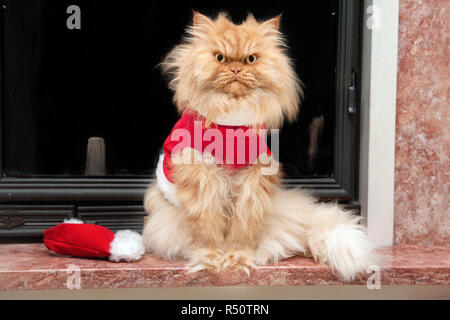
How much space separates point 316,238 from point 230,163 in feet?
1.03

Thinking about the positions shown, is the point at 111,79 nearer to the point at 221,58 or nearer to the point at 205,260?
the point at 221,58

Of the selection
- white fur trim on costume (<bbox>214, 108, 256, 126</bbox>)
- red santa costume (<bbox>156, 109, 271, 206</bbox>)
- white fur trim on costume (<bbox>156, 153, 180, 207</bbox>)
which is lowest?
white fur trim on costume (<bbox>156, 153, 180, 207</bbox>)

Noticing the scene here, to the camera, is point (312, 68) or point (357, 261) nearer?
point (357, 261)

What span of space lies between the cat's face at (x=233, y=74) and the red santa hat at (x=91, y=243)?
417mm

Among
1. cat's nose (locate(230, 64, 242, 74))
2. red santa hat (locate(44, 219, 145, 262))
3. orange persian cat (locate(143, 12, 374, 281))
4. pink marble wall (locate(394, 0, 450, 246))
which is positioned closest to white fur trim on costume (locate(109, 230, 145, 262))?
red santa hat (locate(44, 219, 145, 262))

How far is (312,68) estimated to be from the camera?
1297 mm

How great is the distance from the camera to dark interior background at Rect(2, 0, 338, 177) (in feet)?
4.03

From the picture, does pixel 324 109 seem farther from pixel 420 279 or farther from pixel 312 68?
pixel 420 279

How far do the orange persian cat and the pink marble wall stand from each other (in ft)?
1.24

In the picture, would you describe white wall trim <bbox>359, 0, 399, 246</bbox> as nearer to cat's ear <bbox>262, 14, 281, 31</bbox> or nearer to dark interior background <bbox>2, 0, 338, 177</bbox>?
dark interior background <bbox>2, 0, 338, 177</bbox>

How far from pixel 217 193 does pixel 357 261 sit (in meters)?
0.38

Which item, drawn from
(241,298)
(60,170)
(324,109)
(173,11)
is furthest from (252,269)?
(173,11)

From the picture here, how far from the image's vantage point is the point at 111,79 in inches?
49.8

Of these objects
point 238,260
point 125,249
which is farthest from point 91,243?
point 238,260
